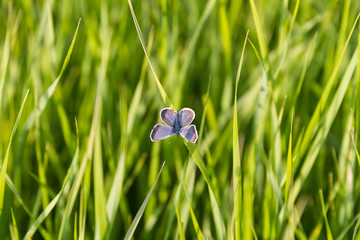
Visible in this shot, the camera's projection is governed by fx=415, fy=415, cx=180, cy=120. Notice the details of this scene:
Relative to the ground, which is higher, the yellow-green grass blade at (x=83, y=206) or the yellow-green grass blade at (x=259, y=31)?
the yellow-green grass blade at (x=259, y=31)

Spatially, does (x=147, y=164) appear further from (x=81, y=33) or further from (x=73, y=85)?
(x=81, y=33)

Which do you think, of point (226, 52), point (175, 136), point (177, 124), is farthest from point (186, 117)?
point (226, 52)

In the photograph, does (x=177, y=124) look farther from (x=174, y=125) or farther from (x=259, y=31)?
(x=259, y=31)

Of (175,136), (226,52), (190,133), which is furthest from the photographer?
(226,52)

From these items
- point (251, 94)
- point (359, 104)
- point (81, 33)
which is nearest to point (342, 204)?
point (359, 104)

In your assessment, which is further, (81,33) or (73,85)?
(81,33)

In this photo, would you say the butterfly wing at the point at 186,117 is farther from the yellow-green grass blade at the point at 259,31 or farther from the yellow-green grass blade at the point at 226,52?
the yellow-green grass blade at the point at 226,52

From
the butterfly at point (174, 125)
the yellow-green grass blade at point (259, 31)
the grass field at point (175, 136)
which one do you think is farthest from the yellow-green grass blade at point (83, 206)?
the yellow-green grass blade at point (259, 31)
